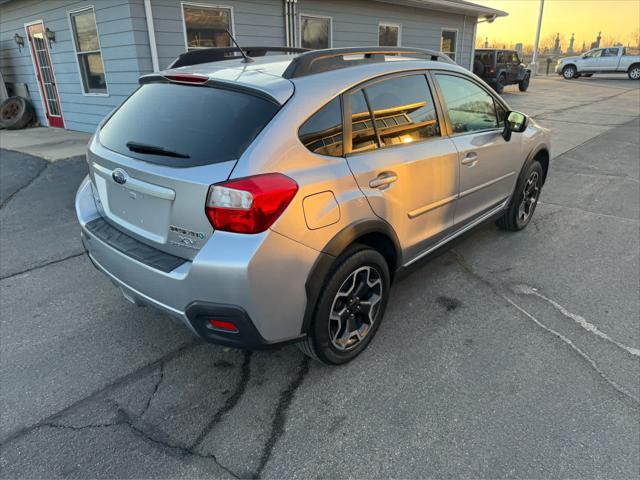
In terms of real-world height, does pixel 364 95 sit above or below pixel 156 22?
below

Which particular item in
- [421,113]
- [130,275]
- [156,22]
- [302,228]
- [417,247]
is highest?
[156,22]

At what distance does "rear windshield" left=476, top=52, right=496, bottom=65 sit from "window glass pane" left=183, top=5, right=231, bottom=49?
13.1 m

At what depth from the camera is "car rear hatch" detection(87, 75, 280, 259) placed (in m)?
2.10

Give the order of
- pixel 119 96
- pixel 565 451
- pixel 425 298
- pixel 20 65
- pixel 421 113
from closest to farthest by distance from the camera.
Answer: pixel 565 451, pixel 421 113, pixel 425 298, pixel 119 96, pixel 20 65

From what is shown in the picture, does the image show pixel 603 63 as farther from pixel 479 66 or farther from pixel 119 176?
pixel 119 176

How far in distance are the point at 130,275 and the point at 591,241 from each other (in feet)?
14.1

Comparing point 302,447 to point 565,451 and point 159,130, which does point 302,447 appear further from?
point 159,130

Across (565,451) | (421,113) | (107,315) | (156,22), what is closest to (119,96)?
(156,22)

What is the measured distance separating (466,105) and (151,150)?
2419 mm

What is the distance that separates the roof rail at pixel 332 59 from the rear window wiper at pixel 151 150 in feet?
2.30

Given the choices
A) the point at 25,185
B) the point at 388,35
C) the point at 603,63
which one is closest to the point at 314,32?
the point at 388,35

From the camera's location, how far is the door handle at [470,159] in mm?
3345

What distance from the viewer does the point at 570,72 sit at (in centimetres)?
2812

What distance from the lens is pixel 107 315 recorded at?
324 cm
